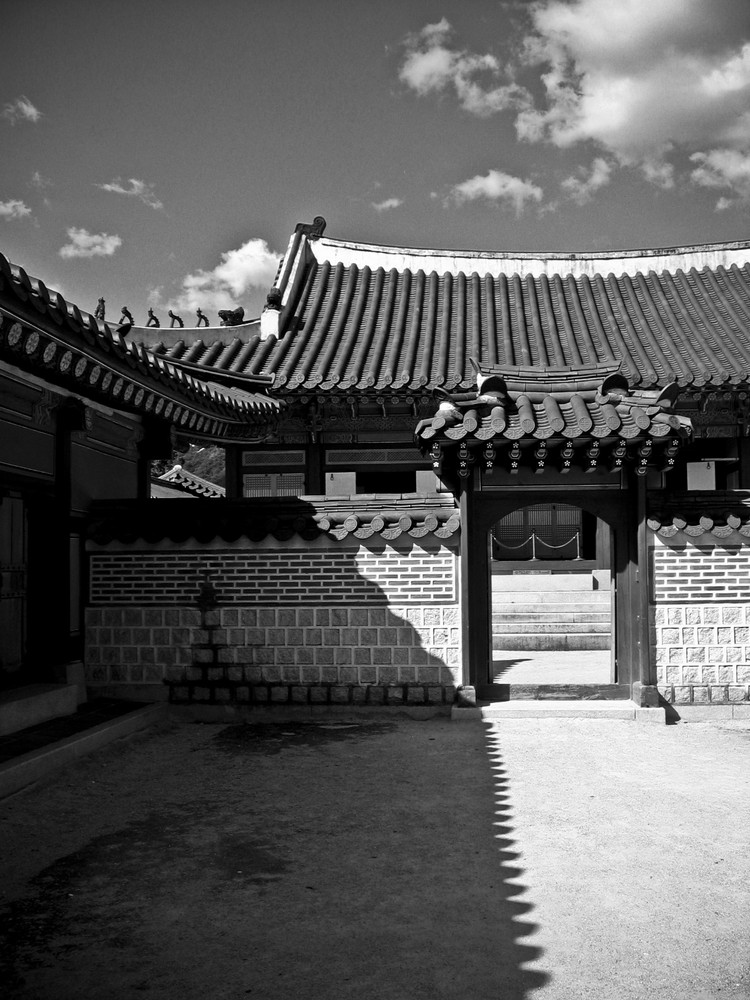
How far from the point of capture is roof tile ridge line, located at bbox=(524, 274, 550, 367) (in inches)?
468

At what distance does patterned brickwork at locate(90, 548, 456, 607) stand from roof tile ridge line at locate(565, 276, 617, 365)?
4425 millimetres

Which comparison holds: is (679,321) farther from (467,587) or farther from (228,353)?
(467,587)

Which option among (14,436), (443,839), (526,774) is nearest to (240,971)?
(443,839)

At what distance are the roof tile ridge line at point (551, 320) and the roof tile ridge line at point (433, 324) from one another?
1.53 meters

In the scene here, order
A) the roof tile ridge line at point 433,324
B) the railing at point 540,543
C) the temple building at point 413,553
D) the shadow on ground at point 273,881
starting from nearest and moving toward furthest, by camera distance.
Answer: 1. the shadow on ground at point 273,881
2. the temple building at point 413,553
3. the roof tile ridge line at point 433,324
4. the railing at point 540,543

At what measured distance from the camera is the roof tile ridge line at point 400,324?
11008 millimetres

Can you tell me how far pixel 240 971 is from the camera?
336 centimetres

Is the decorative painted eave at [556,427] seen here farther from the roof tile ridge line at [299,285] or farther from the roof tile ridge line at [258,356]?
the roof tile ridge line at [299,285]

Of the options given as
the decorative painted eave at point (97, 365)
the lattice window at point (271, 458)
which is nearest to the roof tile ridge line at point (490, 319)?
the lattice window at point (271, 458)

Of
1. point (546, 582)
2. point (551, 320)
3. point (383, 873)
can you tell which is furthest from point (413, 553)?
point (546, 582)

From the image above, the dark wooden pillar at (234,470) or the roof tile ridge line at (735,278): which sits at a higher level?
the roof tile ridge line at (735,278)

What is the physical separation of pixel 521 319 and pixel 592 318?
1.09m

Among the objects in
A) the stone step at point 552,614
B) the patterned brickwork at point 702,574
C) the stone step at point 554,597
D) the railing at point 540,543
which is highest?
the railing at point 540,543

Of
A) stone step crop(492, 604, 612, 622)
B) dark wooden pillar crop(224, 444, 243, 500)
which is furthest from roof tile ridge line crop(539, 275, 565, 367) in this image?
dark wooden pillar crop(224, 444, 243, 500)
